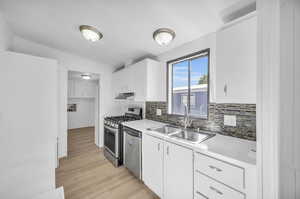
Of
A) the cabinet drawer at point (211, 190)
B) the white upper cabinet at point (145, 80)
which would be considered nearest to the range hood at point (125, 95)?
the white upper cabinet at point (145, 80)

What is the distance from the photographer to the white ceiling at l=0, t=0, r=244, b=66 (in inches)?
48.9

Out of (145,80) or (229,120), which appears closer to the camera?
(229,120)

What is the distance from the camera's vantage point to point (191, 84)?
6.59ft

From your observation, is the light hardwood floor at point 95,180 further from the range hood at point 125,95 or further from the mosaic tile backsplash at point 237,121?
the range hood at point 125,95

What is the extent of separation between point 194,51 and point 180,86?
2.08ft

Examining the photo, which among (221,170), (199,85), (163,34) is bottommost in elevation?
(221,170)

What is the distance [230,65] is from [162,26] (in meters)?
0.98

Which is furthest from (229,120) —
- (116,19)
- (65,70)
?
(65,70)

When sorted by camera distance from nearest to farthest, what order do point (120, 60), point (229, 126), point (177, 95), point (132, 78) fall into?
1. point (229, 126)
2. point (177, 95)
3. point (132, 78)
4. point (120, 60)
